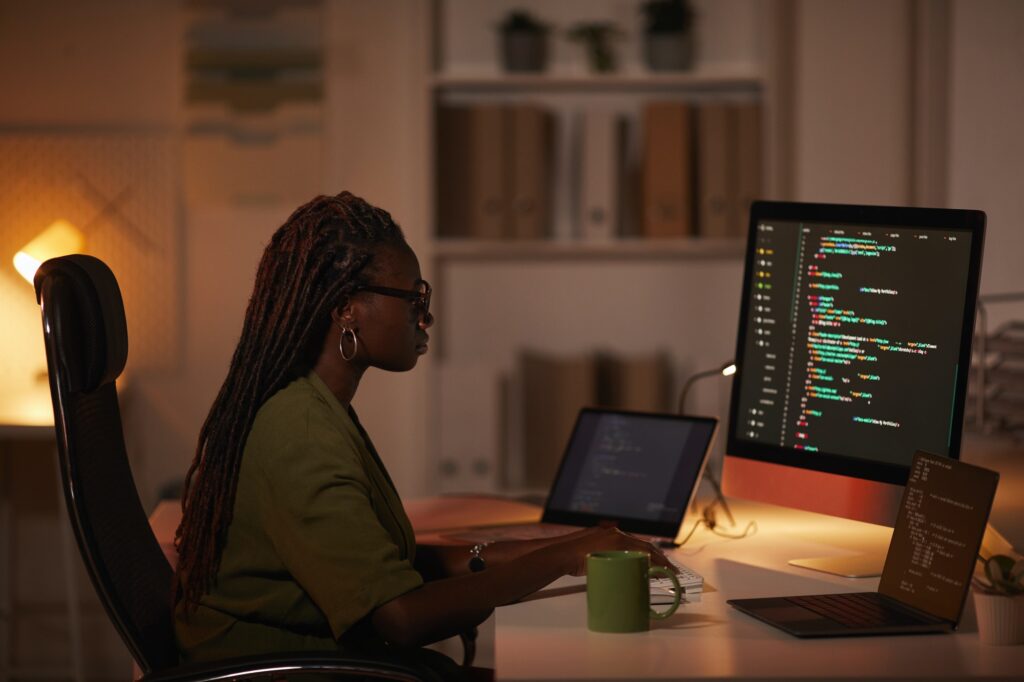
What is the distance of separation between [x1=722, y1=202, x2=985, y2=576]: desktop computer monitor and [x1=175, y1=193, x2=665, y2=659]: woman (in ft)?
1.17

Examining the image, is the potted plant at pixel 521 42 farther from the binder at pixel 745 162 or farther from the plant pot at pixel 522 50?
the binder at pixel 745 162

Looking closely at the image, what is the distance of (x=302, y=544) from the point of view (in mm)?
1365

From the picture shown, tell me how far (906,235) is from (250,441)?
0.89m

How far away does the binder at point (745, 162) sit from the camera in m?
3.19

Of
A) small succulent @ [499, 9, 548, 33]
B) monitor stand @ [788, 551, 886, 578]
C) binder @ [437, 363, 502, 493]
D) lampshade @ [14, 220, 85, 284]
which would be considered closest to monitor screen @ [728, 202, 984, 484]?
monitor stand @ [788, 551, 886, 578]

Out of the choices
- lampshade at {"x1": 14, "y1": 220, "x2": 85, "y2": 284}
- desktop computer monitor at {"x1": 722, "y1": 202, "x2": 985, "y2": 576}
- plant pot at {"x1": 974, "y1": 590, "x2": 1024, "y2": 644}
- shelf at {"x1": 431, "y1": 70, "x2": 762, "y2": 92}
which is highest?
shelf at {"x1": 431, "y1": 70, "x2": 762, "y2": 92}

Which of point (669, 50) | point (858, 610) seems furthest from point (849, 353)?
point (669, 50)

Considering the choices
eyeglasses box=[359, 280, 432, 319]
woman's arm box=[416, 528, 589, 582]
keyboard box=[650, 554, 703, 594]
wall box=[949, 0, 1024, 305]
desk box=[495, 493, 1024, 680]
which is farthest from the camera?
wall box=[949, 0, 1024, 305]

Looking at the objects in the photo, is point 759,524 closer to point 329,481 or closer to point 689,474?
point 689,474

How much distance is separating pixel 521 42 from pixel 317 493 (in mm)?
2159

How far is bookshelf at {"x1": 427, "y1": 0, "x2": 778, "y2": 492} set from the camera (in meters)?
3.29

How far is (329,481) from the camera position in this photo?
137 cm

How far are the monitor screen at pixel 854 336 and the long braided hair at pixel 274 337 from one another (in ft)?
1.88

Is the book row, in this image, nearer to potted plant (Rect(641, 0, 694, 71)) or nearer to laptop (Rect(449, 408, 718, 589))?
potted plant (Rect(641, 0, 694, 71))
